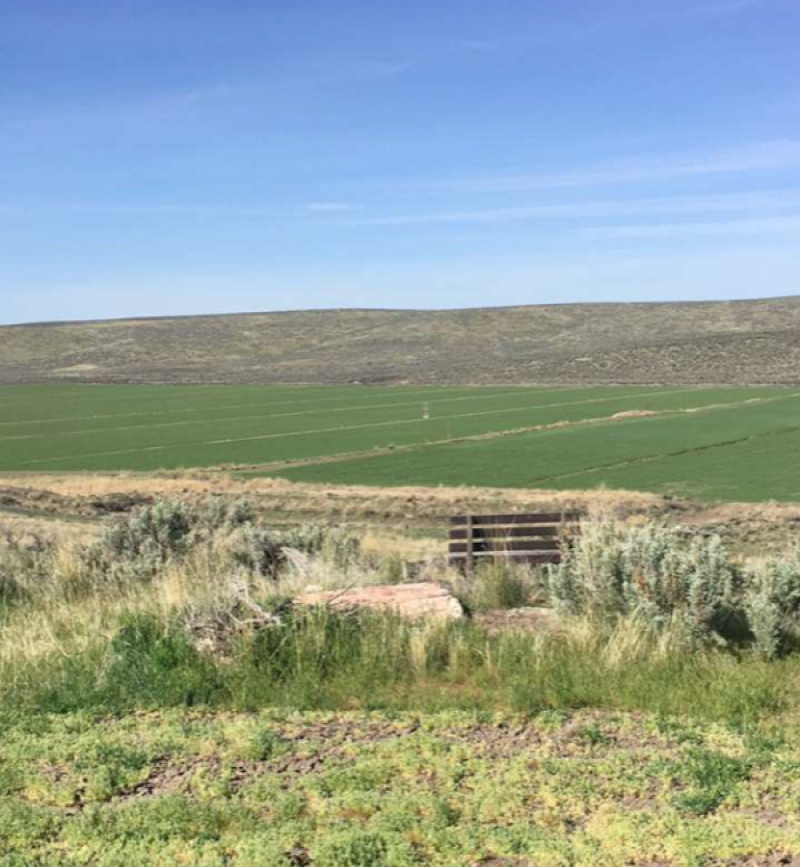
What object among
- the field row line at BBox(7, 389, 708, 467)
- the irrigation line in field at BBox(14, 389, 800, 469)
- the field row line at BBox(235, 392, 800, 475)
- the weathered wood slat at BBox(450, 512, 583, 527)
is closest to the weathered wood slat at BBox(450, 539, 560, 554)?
the weathered wood slat at BBox(450, 512, 583, 527)

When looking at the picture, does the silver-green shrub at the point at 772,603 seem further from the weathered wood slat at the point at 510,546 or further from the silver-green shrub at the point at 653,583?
the weathered wood slat at the point at 510,546

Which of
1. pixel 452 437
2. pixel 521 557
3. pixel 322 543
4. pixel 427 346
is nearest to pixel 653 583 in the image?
pixel 521 557

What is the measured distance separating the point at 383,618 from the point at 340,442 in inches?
1585

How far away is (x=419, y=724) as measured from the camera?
21.1ft

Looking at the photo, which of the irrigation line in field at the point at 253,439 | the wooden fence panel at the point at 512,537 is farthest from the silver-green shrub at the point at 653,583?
the irrigation line in field at the point at 253,439

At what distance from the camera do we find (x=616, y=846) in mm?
4777

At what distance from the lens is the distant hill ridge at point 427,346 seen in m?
102

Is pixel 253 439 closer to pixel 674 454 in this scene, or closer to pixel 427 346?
pixel 674 454

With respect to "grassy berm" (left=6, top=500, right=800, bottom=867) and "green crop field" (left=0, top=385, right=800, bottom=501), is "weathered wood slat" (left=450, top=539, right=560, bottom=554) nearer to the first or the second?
"grassy berm" (left=6, top=500, right=800, bottom=867)

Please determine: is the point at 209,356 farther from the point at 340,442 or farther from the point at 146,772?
the point at 146,772

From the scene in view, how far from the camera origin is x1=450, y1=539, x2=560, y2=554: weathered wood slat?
49.8ft

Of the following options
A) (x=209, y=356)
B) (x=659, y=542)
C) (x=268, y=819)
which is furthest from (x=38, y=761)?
(x=209, y=356)

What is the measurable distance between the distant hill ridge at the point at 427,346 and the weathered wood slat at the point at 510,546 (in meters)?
80.4

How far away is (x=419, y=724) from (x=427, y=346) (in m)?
132
